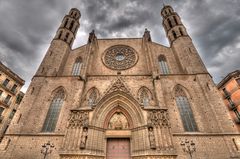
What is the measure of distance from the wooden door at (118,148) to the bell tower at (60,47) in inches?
408

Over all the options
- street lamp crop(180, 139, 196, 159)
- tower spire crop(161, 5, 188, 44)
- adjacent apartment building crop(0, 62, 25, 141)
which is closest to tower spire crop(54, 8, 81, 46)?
adjacent apartment building crop(0, 62, 25, 141)

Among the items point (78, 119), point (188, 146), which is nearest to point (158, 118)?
point (188, 146)

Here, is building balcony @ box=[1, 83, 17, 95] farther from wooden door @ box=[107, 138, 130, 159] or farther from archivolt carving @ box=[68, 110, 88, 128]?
wooden door @ box=[107, 138, 130, 159]

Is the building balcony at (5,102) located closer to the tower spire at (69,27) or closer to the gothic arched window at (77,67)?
the tower spire at (69,27)

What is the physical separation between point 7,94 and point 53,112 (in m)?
13.7

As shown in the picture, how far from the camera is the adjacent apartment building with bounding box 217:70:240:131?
1906 cm

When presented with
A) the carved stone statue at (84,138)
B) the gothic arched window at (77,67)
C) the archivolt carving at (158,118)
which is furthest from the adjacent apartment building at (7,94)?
the archivolt carving at (158,118)

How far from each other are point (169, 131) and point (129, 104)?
4.01 metres

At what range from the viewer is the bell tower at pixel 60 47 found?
15922 millimetres

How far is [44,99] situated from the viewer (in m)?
13.6

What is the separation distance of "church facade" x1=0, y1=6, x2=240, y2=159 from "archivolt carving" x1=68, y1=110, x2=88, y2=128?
81 mm

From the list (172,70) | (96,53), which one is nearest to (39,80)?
(96,53)

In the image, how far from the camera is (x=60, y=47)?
712 inches

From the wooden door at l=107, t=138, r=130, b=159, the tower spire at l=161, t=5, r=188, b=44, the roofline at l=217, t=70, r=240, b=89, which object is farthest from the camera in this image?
the roofline at l=217, t=70, r=240, b=89
